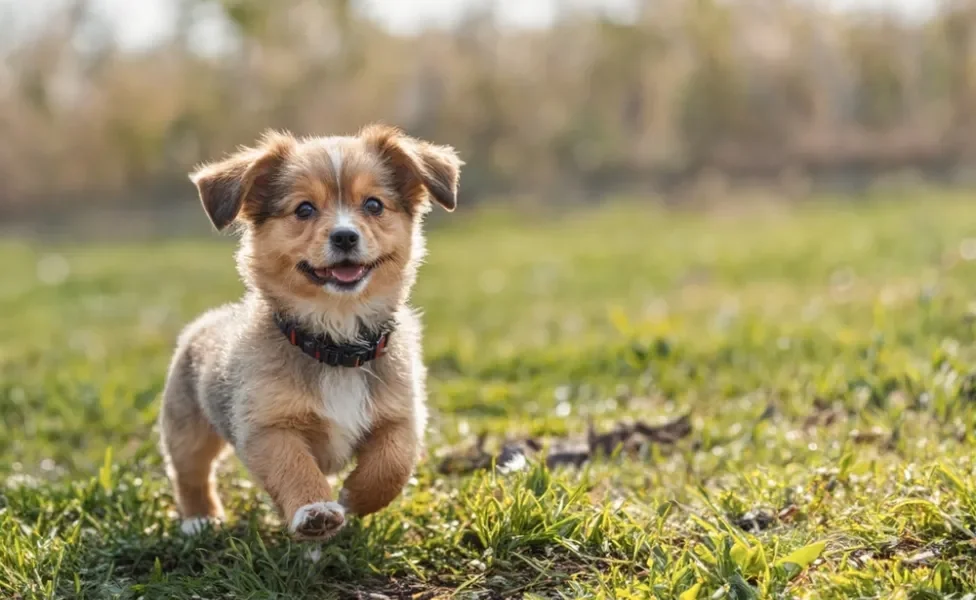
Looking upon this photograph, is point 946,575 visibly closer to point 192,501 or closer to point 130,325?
point 192,501

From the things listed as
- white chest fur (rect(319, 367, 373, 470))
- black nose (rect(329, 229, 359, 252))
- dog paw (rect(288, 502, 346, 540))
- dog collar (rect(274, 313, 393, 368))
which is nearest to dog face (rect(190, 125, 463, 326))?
black nose (rect(329, 229, 359, 252))

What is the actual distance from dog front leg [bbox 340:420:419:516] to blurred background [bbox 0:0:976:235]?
62.8 ft

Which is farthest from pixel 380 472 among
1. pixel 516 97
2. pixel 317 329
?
pixel 516 97

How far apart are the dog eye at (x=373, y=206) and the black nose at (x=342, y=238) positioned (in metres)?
0.24

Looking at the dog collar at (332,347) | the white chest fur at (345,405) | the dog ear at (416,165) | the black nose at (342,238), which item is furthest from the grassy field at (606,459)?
the dog ear at (416,165)

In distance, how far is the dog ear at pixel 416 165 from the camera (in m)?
4.07

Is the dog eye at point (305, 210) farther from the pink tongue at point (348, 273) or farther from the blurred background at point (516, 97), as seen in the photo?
the blurred background at point (516, 97)

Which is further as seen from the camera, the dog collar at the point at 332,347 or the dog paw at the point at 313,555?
the dog collar at the point at 332,347

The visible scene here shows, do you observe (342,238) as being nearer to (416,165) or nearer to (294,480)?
(416,165)

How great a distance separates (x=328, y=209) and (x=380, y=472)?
38.1 inches

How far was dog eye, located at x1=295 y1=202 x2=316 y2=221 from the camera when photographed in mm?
3988

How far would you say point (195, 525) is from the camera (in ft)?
13.2

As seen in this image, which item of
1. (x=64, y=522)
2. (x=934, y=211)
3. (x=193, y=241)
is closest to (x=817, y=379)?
(x=64, y=522)

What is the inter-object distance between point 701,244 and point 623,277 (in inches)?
112
